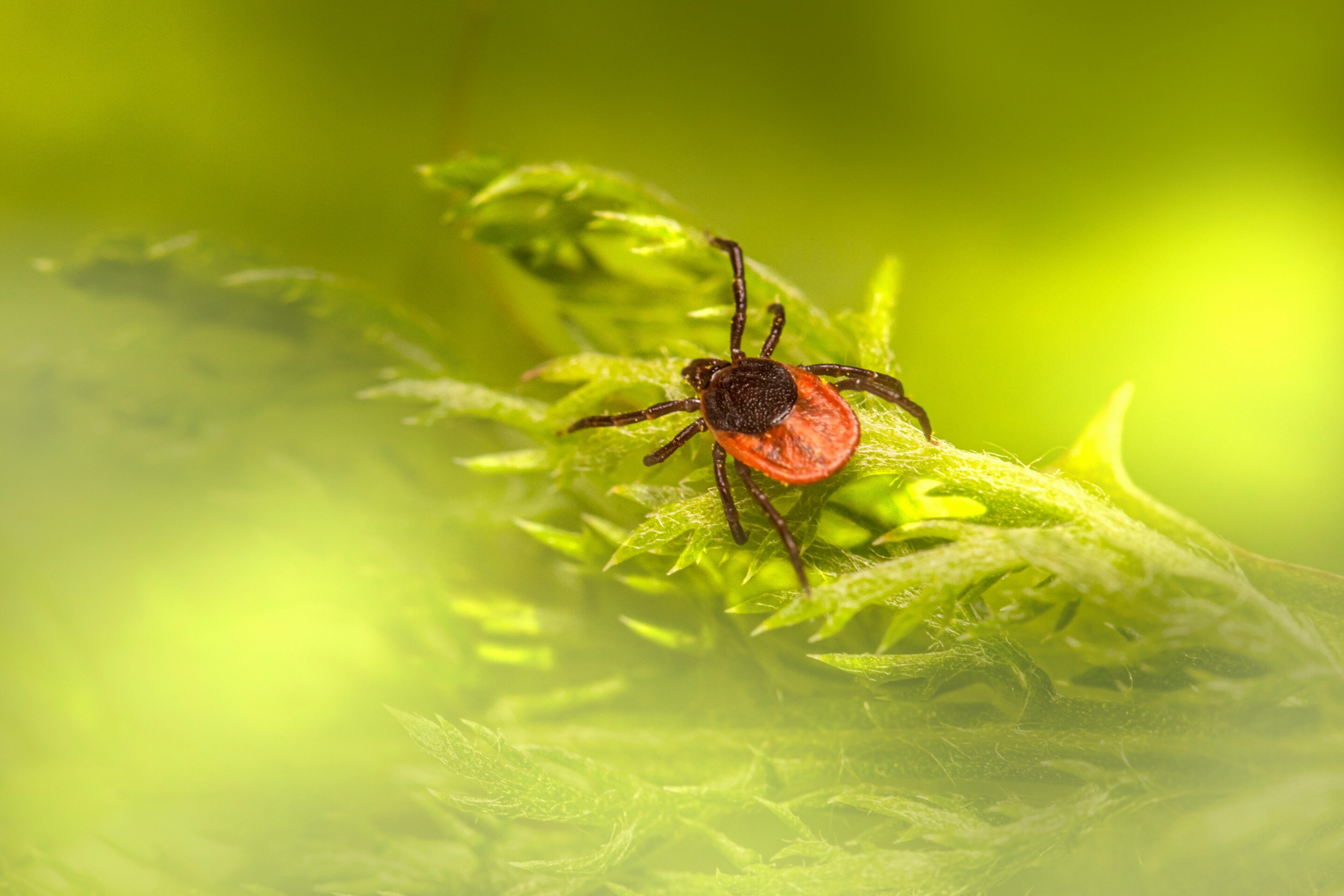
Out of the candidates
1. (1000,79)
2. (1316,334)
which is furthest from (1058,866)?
(1000,79)

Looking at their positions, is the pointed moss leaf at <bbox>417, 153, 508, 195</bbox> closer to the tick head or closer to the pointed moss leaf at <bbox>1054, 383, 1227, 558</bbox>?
the tick head

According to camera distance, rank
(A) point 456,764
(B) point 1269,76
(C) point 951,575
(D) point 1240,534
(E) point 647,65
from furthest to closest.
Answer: (E) point 647,65, (B) point 1269,76, (D) point 1240,534, (A) point 456,764, (C) point 951,575

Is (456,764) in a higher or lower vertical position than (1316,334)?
lower

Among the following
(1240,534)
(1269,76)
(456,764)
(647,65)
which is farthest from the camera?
(647,65)

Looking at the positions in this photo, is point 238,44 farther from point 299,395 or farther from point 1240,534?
point 1240,534

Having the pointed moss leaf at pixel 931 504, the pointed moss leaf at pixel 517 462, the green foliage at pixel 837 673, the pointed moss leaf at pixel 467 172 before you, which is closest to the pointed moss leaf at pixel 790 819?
the green foliage at pixel 837 673

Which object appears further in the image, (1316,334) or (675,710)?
(1316,334)

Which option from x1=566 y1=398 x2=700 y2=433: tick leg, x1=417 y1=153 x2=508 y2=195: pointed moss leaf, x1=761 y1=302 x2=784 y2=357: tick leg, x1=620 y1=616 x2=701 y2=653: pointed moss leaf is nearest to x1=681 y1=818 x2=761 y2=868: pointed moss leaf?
x1=620 y1=616 x2=701 y2=653: pointed moss leaf
